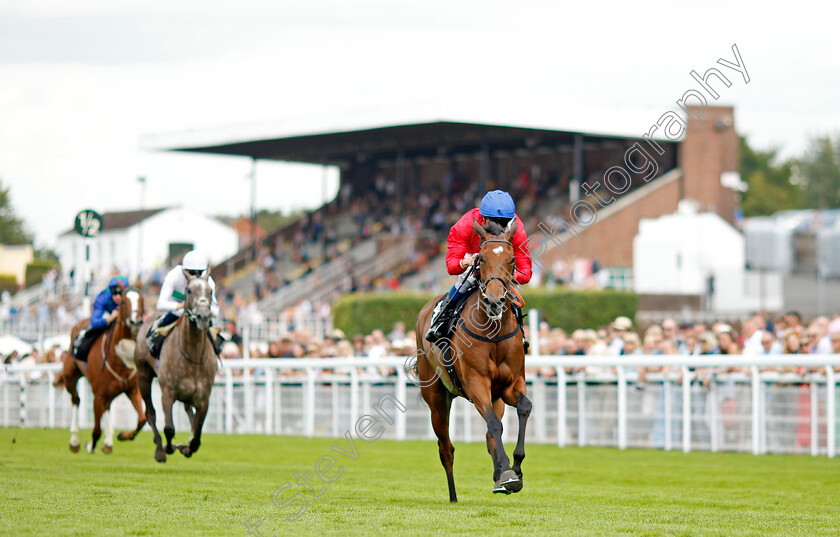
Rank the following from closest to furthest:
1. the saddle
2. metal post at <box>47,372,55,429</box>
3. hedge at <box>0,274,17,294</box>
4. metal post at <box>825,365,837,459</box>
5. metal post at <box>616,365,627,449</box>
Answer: the saddle
metal post at <box>825,365,837,459</box>
metal post at <box>616,365,627,449</box>
metal post at <box>47,372,55,429</box>
hedge at <box>0,274,17,294</box>

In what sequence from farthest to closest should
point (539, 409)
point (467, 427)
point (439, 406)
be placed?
point (467, 427) → point (539, 409) → point (439, 406)

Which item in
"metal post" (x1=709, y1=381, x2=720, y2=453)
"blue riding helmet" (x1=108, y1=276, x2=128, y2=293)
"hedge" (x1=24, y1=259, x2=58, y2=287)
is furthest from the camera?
"hedge" (x1=24, y1=259, x2=58, y2=287)

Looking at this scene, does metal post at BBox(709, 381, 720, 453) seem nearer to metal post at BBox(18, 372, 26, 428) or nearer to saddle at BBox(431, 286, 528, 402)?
saddle at BBox(431, 286, 528, 402)

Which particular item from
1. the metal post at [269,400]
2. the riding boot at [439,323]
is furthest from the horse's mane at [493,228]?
the metal post at [269,400]

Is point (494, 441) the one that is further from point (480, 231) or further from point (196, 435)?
point (196, 435)

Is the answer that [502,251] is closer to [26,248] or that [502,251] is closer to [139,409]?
[139,409]

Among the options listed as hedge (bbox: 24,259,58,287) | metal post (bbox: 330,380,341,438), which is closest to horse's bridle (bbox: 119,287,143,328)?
metal post (bbox: 330,380,341,438)

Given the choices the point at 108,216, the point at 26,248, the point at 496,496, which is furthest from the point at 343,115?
the point at 26,248

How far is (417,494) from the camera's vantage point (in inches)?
346

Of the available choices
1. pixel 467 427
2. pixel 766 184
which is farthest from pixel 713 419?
pixel 766 184

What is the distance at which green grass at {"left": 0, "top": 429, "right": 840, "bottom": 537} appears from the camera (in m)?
6.62

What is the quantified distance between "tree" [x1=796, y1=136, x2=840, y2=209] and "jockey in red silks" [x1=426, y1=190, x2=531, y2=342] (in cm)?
8434

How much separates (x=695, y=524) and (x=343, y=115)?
3174cm

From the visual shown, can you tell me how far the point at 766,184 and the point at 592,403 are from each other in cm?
7038
